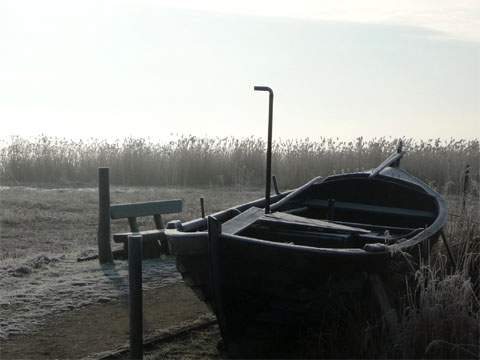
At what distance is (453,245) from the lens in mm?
6902

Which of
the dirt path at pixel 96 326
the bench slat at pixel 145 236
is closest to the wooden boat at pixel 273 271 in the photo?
the dirt path at pixel 96 326

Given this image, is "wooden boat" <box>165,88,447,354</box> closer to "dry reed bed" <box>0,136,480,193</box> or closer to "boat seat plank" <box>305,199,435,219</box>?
"boat seat plank" <box>305,199,435,219</box>

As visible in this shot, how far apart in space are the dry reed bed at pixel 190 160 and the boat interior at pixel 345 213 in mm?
9232

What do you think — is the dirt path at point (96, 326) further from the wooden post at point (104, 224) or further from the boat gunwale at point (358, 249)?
the wooden post at point (104, 224)

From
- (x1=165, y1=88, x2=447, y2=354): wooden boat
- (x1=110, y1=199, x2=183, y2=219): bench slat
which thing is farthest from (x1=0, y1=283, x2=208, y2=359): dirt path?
(x1=110, y1=199, x2=183, y2=219): bench slat

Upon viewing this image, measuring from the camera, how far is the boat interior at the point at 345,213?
A: 580 centimetres

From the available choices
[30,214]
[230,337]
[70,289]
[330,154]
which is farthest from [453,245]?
[330,154]

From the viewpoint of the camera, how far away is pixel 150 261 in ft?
26.9

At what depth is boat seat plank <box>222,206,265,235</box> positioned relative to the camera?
5.47 m

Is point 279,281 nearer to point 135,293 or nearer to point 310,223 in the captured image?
point 135,293

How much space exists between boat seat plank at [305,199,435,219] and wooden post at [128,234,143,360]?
9.68 ft

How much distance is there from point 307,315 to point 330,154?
1279cm

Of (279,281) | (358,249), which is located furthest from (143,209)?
(358,249)

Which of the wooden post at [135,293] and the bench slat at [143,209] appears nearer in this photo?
the wooden post at [135,293]
